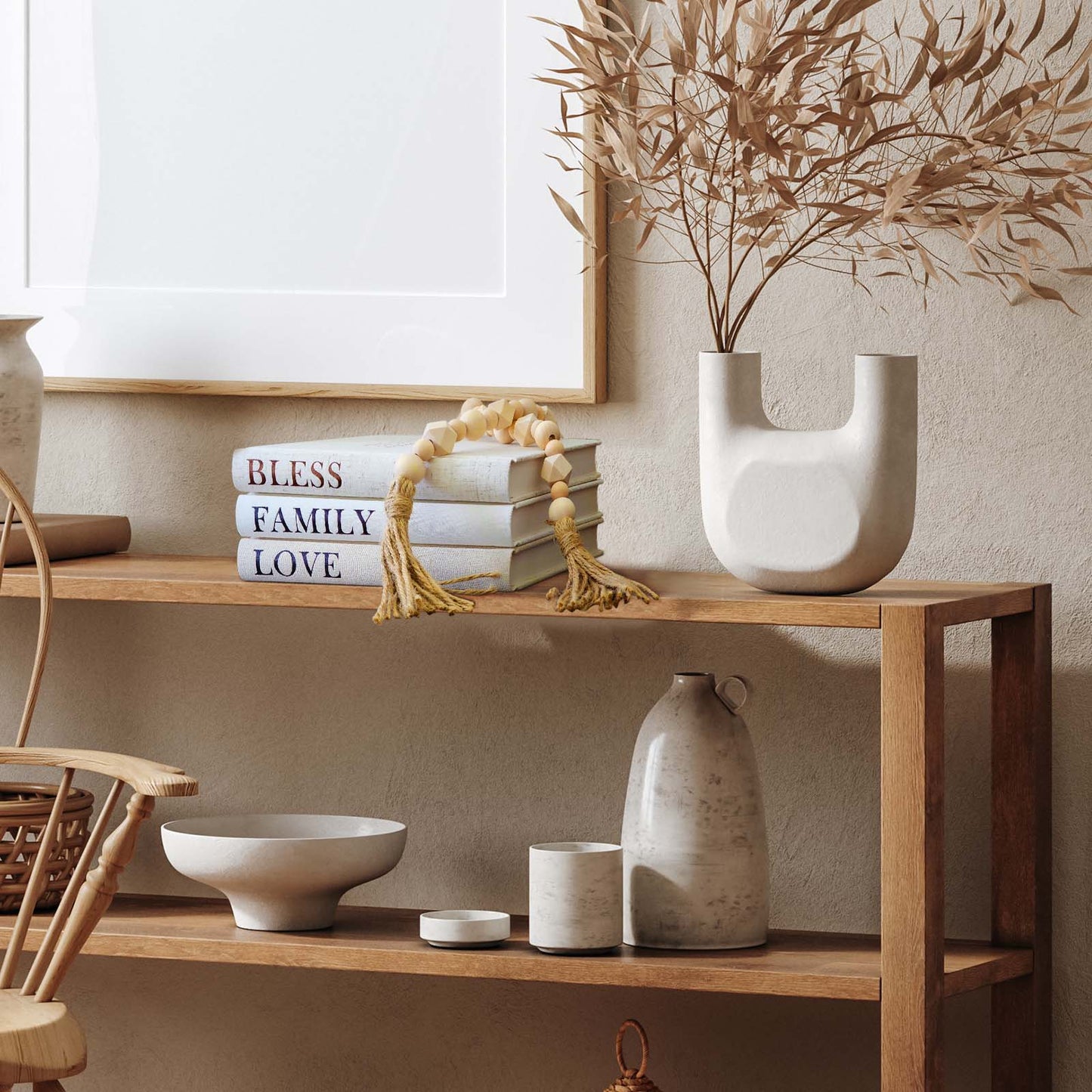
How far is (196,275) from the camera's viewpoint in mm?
2043

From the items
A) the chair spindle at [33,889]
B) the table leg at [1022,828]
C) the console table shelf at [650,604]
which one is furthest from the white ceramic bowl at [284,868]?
the table leg at [1022,828]

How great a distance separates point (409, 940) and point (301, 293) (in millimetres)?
755

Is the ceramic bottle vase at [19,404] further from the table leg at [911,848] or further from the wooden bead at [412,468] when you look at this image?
the table leg at [911,848]

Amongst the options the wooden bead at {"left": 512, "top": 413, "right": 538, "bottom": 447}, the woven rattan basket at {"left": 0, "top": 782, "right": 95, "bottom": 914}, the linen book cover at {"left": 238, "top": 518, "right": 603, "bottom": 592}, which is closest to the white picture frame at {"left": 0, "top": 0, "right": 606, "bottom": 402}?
the wooden bead at {"left": 512, "top": 413, "right": 538, "bottom": 447}

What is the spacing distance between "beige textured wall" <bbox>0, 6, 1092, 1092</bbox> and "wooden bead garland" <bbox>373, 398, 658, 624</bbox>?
0.23 m

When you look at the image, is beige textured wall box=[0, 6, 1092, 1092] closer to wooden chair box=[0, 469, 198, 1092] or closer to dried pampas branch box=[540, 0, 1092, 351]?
dried pampas branch box=[540, 0, 1092, 351]

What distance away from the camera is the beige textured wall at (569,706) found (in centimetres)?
184

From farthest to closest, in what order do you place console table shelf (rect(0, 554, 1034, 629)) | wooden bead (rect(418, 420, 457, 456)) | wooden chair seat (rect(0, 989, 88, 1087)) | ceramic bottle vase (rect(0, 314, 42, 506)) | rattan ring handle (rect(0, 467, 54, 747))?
ceramic bottle vase (rect(0, 314, 42, 506))
rattan ring handle (rect(0, 467, 54, 747))
wooden bead (rect(418, 420, 457, 456))
console table shelf (rect(0, 554, 1034, 629))
wooden chair seat (rect(0, 989, 88, 1087))

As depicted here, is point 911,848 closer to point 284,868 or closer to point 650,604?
point 650,604

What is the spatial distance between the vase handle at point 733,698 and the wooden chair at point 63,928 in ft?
1.80

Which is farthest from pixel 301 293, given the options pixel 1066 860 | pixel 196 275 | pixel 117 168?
pixel 1066 860

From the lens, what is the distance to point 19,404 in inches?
75.1

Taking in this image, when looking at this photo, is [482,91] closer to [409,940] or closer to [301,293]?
[301,293]

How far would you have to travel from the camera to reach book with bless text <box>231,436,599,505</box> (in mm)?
1647
